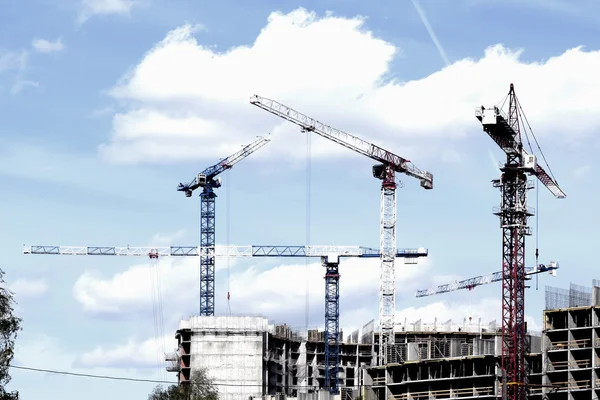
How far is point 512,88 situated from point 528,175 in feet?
46.4

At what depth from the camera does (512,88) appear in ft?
632

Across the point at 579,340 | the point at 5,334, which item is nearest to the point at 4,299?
the point at 5,334

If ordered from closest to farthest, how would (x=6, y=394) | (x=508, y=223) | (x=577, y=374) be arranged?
(x=6, y=394), (x=577, y=374), (x=508, y=223)

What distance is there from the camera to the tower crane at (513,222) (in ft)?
620

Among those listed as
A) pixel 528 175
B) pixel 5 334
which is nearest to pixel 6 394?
pixel 5 334

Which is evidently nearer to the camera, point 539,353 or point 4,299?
point 4,299

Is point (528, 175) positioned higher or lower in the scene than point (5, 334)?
higher

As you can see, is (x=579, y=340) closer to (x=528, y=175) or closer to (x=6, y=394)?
(x=528, y=175)

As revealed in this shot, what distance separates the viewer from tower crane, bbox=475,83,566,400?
189m

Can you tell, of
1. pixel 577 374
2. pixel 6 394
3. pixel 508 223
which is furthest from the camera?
pixel 508 223

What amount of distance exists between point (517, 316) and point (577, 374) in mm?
13337

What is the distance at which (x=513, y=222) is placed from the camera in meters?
194

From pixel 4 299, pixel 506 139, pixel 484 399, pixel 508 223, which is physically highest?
pixel 506 139

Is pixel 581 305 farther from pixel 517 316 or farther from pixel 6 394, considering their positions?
pixel 6 394
